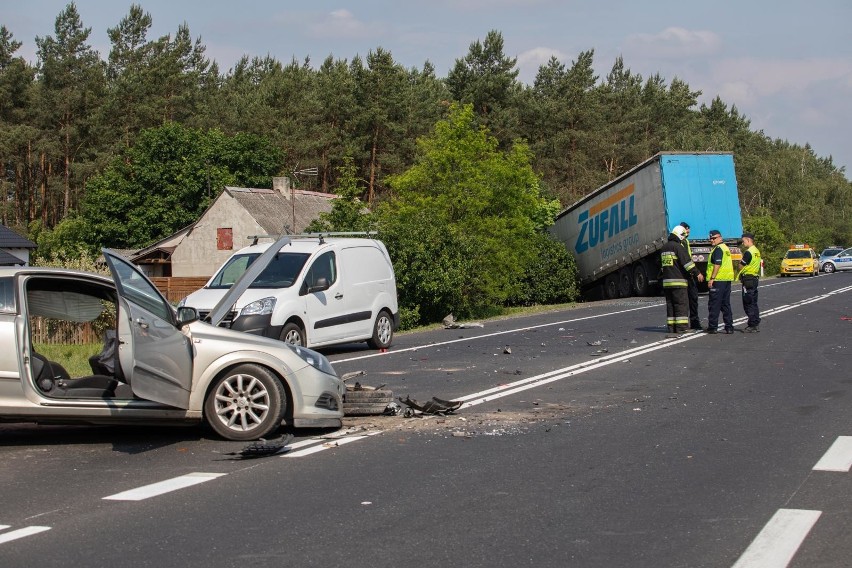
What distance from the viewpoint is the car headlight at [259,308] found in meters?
15.2

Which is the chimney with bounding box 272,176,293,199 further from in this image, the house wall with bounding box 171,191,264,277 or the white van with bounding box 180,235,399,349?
the white van with bounding box 180,235,399,349

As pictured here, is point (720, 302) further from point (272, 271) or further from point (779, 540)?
point (779, 540)

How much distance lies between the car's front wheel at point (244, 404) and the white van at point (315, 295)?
19.9 feet

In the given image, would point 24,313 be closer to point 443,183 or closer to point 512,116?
point 443,183

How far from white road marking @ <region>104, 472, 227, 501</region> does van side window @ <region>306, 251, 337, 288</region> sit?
8859 millimetres

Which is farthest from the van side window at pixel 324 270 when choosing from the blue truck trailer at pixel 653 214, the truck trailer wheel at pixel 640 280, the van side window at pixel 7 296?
the truck trailer wheel at pixel 640 280

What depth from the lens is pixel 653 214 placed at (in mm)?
35250

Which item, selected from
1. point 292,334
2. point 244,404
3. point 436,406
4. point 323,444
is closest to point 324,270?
point 292,334

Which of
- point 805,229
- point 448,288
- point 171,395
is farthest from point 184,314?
point 805,229

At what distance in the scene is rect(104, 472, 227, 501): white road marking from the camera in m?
6.78

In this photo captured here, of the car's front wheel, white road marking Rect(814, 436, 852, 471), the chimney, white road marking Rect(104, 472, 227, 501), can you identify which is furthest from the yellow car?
white road marking Rect(104, 472, 227, 501)

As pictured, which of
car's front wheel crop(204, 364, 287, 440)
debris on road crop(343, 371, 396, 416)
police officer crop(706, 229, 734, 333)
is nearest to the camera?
car's front wheel crop(204, 364, 287, 440)

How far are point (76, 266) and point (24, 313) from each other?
14.6 m

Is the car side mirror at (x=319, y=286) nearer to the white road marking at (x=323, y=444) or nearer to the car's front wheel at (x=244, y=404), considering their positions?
the white road marking at (x=323, y=444)
